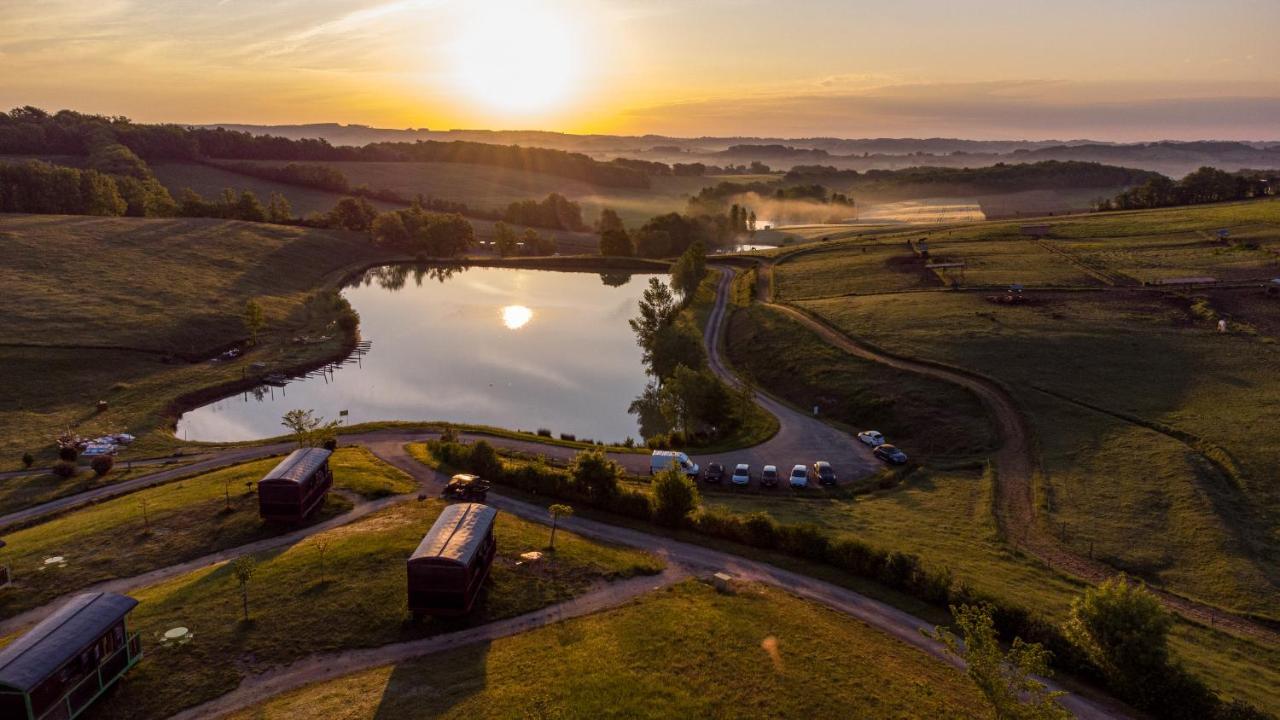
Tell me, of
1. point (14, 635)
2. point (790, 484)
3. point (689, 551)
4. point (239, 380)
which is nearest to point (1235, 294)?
point (790, 484)

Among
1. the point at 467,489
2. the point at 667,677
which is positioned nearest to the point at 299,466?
the point at 467,489

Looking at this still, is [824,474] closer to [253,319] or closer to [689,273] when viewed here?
[689,273]

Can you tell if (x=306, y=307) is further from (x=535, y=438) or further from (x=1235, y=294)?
(x=1235, y=294)

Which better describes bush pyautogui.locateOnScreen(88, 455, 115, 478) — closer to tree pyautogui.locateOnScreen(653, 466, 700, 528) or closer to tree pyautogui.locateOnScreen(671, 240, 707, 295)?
tree pyautogui.locateOnScreen(653, 466, 700, 528)

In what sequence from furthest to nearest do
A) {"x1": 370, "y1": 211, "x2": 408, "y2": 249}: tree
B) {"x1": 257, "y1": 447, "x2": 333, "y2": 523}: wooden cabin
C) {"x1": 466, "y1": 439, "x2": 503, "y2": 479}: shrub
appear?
1. {"x1": 370, "y1": 211, "x2": 408, "y2": 249}: tree
2. {"x1": 466, "y1": 439, "x2": 503, "y2": 479}: shrub
3. {"x1": 257, "y1": 447, "x2": 333, "y2": 523}: wooden cabin

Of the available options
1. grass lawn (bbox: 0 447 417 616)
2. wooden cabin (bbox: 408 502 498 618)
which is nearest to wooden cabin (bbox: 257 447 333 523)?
grass lawn (bbox: 0 447 417 616)

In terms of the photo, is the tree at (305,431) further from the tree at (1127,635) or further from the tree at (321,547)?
the tree at (1127,635)
